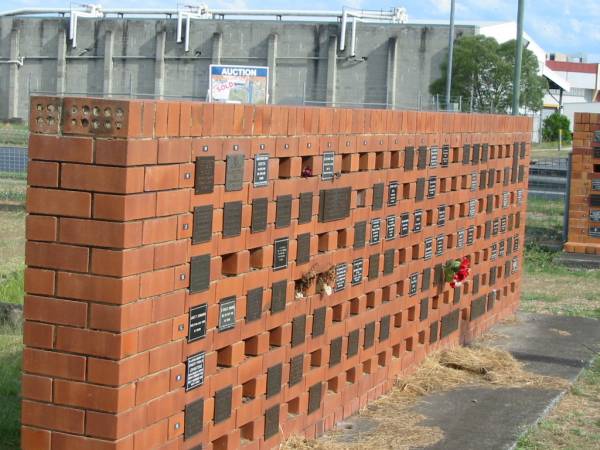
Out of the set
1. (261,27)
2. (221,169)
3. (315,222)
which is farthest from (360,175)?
(261,27)

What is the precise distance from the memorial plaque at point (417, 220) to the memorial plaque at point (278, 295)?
2648 millimetres

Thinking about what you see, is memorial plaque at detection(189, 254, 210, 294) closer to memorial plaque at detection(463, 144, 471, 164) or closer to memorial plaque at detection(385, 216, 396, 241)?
memorial plaque at detection(385, 216, 396, 241)

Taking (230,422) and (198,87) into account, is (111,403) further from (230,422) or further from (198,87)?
(198,87)

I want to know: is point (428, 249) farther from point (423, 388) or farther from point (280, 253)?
point (280, 253)

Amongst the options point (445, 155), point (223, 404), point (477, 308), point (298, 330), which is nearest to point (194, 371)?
point (223, 404)

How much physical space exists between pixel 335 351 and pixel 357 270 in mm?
626

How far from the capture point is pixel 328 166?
23.1 ft

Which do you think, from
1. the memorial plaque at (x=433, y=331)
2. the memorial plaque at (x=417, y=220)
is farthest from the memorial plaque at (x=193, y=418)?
the memorial plaque at (x=433, y=331)

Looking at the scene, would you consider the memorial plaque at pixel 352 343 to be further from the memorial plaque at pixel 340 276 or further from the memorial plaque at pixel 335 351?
the memorial plaque at pixel 340 276

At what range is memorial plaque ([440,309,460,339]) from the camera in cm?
995

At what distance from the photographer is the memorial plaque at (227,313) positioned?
571cm

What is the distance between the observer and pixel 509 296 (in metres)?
12.5

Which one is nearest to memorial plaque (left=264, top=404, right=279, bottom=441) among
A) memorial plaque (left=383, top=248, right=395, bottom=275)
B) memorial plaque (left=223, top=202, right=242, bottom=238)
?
Answer: memorial plaque (left=223, top=202, right=242, bottom=238)

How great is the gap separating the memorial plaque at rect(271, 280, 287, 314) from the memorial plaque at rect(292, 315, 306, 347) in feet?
0.79
